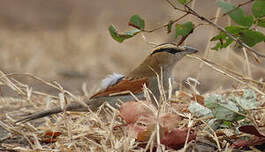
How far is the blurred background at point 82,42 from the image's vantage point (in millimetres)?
9336

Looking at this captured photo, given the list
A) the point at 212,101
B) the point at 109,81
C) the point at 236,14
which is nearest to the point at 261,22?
the point at 236,14

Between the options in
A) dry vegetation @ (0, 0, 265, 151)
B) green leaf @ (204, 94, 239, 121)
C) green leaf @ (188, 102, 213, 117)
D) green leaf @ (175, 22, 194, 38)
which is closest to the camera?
green leaf @ (204, 94, 239, 121)

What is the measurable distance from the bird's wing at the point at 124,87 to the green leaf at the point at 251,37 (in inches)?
66.9

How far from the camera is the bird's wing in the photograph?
5.29m

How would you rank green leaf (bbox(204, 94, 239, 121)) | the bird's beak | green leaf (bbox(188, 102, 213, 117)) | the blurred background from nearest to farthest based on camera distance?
green leaf (bbox(204, 94, 239, 121)) → green leaf (bbox(188, 102, 213, 117)) → the bird's beak → the blurred background

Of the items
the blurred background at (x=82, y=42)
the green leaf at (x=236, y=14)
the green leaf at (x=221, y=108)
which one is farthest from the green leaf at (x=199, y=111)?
the blurred background at (x=82, y=42)

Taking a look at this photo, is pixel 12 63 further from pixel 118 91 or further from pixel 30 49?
pixel 118 91

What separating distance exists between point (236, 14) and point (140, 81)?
6.54 ft

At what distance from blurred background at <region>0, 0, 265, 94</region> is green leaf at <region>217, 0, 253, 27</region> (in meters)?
3.59

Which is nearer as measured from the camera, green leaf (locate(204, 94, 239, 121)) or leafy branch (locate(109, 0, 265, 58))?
green leaf (locate(204, 94, 239, 121))

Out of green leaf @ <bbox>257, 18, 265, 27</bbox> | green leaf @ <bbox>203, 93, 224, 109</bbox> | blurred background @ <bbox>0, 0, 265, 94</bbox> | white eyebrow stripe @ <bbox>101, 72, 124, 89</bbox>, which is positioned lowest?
green leaf @ <bbox>203, 93, 224, 109</bbox>

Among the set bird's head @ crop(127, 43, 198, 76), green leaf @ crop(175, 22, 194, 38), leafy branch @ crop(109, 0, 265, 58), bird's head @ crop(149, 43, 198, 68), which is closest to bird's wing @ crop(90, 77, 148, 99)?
bird's head @ crop(127, 43, 198, 76)

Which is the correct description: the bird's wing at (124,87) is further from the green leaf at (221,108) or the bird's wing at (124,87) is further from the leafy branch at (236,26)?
the green leaf at (221,108)

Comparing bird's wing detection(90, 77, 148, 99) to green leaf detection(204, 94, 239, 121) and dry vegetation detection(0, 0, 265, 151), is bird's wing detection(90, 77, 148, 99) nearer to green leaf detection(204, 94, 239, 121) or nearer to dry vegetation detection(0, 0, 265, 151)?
dry vegetation detection(0, 0, 265, 151)
